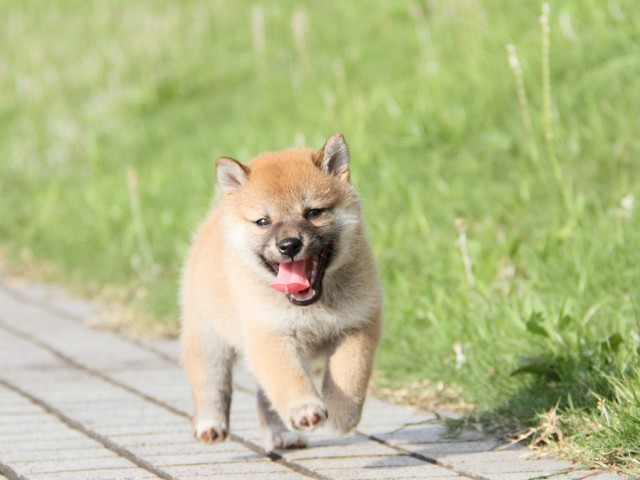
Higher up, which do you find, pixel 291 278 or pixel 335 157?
pixel 335 157

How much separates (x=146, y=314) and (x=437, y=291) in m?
2.05

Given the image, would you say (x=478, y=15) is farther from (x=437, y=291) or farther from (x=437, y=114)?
(x=437, y=291)

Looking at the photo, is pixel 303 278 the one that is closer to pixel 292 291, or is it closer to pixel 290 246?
pixel 292 291

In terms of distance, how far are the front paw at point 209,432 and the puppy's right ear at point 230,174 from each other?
2.97 feet

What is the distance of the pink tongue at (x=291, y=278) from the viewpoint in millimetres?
4082

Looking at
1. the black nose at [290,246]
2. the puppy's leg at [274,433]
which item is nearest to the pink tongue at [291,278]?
the black nose at [290,246]

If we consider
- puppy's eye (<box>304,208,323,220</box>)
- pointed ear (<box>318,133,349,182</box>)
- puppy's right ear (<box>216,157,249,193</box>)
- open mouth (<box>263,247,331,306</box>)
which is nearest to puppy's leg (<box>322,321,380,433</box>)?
open mouth (<box>263,247,331,306</box>)

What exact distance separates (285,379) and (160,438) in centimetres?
74

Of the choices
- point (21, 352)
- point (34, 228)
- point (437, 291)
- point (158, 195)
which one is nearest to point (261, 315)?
point (437, 291)

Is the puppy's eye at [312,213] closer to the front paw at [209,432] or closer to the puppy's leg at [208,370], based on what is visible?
the puppy's leg at [208,370]

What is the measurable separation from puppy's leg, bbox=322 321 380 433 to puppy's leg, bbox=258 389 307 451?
1.14ft

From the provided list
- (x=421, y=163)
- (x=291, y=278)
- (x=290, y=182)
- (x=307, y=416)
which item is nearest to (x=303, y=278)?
(x=291, y=278)

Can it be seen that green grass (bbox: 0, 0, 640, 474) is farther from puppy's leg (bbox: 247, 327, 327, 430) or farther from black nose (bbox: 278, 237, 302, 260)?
black nose (bbox: 278, 237, 302, 260)

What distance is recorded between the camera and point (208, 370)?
15.1 ft
